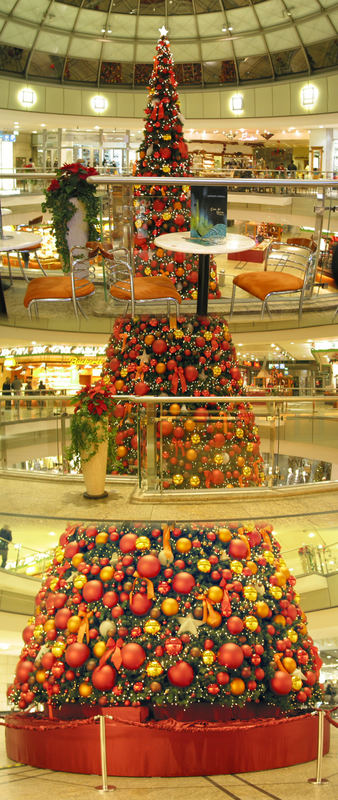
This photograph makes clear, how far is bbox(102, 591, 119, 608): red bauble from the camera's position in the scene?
3717mm

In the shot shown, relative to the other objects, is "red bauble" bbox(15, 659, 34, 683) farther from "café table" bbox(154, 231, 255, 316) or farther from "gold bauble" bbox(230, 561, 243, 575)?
"café table" bbox(154, 231, 255, 316)

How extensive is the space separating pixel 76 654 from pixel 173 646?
0.42 meters

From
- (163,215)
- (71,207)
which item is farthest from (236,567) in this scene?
(71,207)

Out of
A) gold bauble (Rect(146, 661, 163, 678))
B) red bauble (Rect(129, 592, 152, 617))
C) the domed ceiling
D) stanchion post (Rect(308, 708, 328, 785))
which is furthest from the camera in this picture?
the domed ceiling

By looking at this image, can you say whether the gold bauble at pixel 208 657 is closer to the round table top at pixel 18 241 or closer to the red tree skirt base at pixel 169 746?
the red tree skirt base at pixel 169 746

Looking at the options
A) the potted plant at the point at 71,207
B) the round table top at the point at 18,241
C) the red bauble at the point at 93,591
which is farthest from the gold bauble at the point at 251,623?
the round table top at the point at 18,241

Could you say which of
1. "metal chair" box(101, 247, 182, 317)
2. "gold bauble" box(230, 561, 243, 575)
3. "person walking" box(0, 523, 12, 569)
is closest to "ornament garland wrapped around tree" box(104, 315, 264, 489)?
"metal chair" box(101, 247, 182, 317)

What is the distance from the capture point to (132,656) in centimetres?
359

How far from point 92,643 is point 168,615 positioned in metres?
0.35

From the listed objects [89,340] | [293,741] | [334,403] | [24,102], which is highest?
[24,102]

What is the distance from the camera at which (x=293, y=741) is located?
360cm

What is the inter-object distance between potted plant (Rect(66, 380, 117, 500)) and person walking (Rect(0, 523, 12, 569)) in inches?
26.7

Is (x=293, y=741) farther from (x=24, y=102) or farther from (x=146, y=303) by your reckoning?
(x=24, y=102)

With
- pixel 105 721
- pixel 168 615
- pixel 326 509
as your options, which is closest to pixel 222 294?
pixel 326 509
